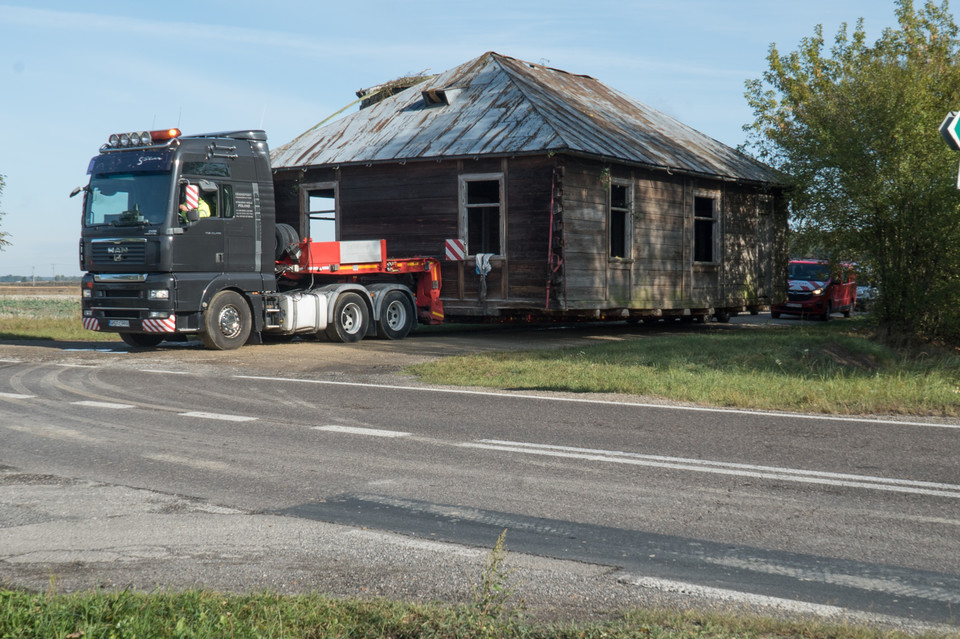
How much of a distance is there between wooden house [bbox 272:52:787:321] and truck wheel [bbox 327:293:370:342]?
2610mm

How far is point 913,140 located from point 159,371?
13.8m

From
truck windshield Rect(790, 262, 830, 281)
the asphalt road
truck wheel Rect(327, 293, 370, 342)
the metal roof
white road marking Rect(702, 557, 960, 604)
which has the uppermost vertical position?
the metal roof

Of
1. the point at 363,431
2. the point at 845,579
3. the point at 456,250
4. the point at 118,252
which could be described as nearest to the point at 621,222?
the point at 456,250

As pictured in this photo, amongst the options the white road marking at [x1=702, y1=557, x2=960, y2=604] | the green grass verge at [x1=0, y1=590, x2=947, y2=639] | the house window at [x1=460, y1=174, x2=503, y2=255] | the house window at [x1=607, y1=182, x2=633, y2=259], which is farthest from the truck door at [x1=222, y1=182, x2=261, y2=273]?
the white road marking at [x1=702, y1=557, x2=960, y2=604]

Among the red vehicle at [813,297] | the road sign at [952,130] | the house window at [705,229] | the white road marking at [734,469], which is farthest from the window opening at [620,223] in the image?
the white road marking at [734,469]

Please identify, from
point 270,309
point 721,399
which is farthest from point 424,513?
point 270,309

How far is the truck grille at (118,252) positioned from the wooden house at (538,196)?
280 inches

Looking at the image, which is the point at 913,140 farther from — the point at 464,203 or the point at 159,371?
the point at 159,371

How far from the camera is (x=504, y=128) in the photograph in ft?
68.3

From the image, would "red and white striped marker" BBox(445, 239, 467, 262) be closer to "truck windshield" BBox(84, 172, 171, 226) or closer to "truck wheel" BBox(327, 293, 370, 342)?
"truck wheel" BBox(327, 293, 370, 342)

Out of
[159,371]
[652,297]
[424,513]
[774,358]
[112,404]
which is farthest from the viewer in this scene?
[652,297]

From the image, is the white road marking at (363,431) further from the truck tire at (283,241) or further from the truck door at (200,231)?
the truck tire at (283,241)

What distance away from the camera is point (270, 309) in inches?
687

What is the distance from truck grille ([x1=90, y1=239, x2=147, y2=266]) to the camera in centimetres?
1577
